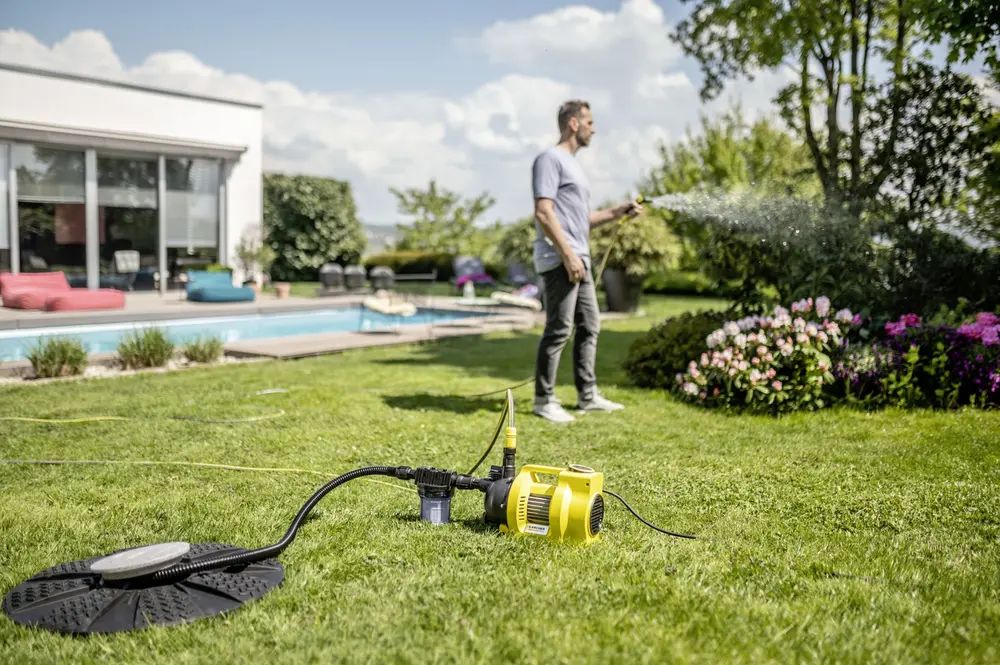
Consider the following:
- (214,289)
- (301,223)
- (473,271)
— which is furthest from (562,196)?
(301,223)

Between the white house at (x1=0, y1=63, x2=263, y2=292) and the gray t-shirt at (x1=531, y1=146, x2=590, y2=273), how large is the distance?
12.4m

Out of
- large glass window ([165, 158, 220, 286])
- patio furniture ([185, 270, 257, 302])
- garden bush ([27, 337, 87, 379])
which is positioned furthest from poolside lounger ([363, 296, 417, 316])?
large glass window ([165, 158, 220, 286])

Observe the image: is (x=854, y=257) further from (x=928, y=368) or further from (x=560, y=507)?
(x=560, y=507)

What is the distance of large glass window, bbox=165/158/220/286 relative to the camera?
1591 cm

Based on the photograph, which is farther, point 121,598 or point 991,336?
point 991,336

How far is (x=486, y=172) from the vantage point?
24.6 m

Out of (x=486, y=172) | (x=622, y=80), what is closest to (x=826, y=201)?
(x=622, y=80)

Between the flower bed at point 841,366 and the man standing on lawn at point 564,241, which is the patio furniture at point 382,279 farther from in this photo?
the flower bed at point 841,366

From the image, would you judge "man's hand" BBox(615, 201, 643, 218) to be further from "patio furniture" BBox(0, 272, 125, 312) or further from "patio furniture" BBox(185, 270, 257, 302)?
"patio furniture" BBox(185, 270, 257, 302)

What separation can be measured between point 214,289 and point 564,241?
1101cm

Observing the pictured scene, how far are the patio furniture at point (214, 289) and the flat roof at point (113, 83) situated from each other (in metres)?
3.57

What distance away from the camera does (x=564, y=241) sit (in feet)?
14.8

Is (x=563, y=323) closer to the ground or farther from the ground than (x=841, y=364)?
farther from the ground

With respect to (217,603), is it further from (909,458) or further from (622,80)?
(622,80)
